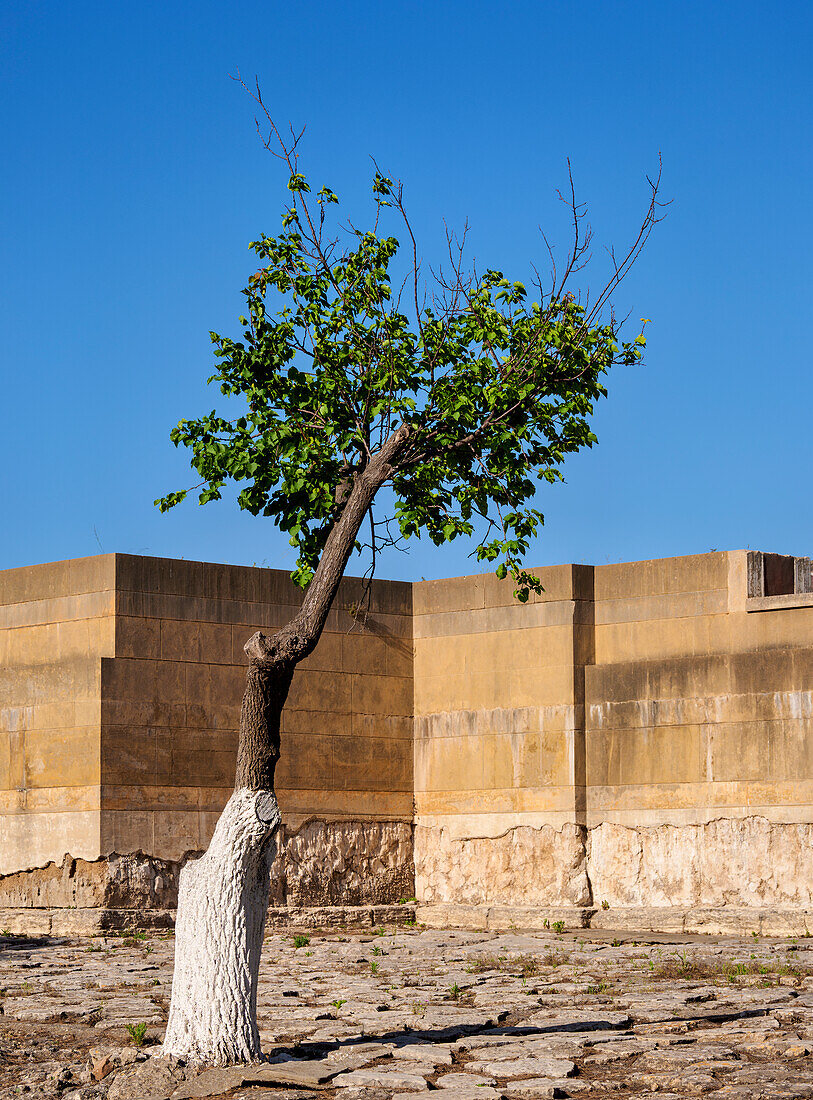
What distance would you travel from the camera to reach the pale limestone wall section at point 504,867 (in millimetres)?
16906

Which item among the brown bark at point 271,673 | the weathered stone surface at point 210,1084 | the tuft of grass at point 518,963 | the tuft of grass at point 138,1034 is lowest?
the tuft of grass at point 518,963

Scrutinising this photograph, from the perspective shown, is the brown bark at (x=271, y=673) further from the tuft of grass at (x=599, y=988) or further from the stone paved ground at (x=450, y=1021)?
the tuft of grass at (x=599, y=988)

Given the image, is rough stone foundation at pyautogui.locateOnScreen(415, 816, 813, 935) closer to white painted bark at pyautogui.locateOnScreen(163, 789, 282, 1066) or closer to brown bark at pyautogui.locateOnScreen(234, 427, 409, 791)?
brown bark at pyautogui.locateOnScreen(234, 427, 409, 791)

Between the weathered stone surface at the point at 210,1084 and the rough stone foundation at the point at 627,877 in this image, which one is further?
the rough stone foundation at the point at 627,877

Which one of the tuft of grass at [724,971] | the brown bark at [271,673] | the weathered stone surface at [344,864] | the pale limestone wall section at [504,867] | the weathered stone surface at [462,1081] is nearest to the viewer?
the weathered stone surface at [462,1081]

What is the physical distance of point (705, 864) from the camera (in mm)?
15938

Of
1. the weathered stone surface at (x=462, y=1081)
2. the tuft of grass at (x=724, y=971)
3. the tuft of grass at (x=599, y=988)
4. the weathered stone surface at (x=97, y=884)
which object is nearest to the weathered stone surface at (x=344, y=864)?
the weathered stone surface at (x=97, y=884)

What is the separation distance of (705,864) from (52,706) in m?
7.09

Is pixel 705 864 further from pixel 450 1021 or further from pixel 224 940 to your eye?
pixel 224 940

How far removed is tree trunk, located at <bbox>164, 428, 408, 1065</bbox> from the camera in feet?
26.3

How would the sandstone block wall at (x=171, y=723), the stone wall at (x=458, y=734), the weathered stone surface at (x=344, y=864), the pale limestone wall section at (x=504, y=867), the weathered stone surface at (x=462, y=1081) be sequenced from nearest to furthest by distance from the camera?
1. the weathered stone surface at (x=462, y=1081)
2. the stone wall at (x=458, y=734)
3. the sandstone block wall at (x=171, y=723)
4. the pale limestone wall section at (x=504, y=867)
5. the weathered stone surface at (x=344, y=864)

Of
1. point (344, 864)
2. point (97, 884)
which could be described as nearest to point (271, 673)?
point (97, 884)

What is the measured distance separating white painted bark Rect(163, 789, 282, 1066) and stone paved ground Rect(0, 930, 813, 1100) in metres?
0.21

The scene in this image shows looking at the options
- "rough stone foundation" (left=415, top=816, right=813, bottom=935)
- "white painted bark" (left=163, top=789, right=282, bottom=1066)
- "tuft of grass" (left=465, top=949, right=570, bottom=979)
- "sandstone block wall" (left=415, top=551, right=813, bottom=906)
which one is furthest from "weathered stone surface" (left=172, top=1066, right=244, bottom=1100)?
"sandstone block wall" (left=415, top=551, right=813, bottom=906)
